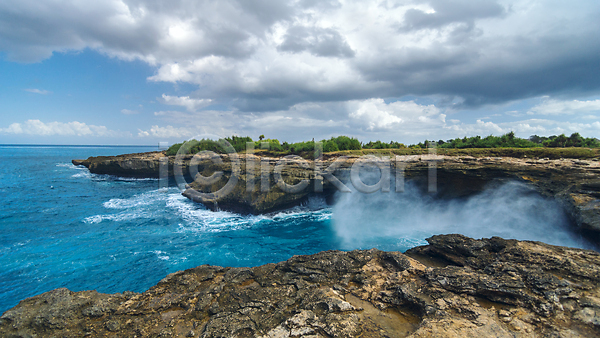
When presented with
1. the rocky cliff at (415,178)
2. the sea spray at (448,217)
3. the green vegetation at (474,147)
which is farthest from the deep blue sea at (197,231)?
the green vegetation at (474,147)

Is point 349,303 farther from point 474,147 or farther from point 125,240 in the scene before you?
point 474,147

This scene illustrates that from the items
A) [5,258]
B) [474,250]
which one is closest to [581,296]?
[474,250]

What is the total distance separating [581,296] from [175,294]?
9371 millimetres

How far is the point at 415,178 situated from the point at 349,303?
1769 centimetres

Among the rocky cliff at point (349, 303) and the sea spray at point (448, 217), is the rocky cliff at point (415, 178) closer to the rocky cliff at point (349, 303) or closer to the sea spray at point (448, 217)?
the sea spray at point (448, 217)

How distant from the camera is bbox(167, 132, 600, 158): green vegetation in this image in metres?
16.4

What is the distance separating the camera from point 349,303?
499 cm

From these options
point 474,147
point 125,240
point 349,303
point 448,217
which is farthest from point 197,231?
point 474,147

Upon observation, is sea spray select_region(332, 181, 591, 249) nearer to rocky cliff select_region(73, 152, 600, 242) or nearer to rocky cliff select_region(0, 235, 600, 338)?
rocky cliff select_region(73, 152, 600, 242)

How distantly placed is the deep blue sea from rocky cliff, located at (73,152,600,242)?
1228 millimetres

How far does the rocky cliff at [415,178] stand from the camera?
12109 mm

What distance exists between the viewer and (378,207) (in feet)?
70.9

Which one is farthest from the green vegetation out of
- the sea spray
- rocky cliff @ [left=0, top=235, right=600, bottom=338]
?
rocky cliff @ [left=0, top=235, right=600, bottom=338]

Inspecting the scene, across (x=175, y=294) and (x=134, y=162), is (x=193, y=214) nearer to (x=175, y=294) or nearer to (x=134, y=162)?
(x=175, y=294)
